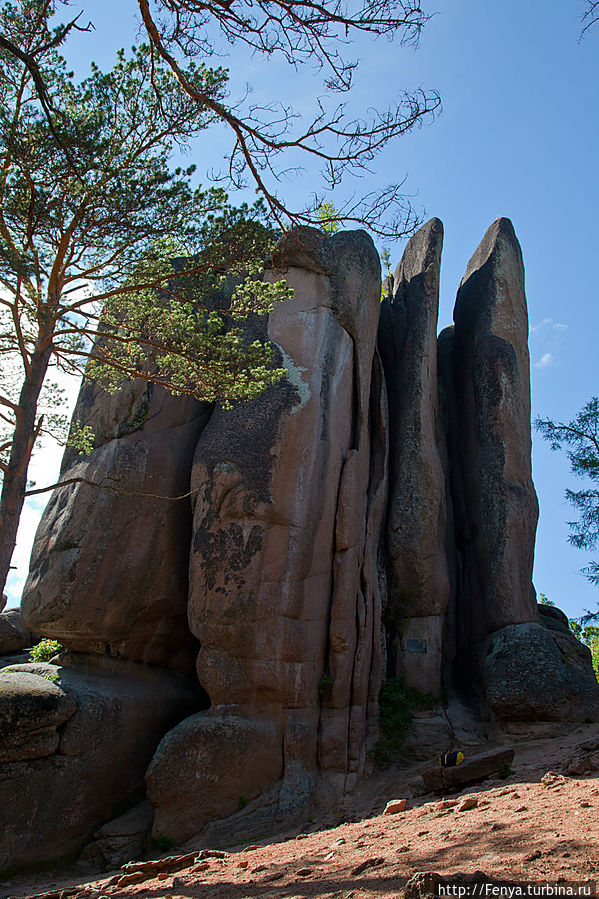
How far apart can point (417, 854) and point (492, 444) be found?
10.6m

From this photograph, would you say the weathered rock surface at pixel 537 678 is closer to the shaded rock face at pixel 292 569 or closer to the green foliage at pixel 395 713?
the green foliage at pixel 395 713

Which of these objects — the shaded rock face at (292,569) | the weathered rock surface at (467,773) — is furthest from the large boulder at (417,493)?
the weathered rock surface at (467,773)

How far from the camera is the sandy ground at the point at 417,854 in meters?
4.37

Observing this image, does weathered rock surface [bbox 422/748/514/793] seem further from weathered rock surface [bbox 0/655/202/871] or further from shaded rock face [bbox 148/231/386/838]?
weathered rock surface [bbox 0/655/202/871]

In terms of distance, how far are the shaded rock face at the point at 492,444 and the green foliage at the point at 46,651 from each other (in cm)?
764

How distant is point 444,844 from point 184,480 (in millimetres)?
8811

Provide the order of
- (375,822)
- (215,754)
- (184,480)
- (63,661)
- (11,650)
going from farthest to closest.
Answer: (11,650) < (184,480) < (63,661) < (215,754) < (375,822)

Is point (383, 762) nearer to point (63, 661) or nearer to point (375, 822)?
point (375, 822)

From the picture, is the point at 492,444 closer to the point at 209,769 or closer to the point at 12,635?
the point at 209,769

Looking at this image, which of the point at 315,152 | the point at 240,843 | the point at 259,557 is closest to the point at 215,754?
the point at 240,843

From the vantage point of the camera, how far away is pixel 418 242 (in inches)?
670

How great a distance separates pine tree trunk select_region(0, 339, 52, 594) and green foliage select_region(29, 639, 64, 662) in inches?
209

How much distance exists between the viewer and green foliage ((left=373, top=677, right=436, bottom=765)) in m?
11.9

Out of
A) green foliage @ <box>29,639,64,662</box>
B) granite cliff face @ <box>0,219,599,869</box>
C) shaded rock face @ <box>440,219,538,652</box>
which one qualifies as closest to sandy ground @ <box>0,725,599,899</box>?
granite cliff face @ <box>0,219,599,869</box>
